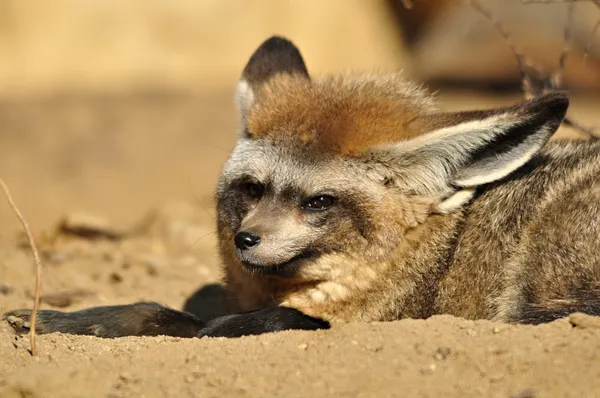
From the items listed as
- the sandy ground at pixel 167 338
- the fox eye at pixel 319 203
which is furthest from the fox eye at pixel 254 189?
the sandy ground at pixel 167 338

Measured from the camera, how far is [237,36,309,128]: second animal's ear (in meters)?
7.05

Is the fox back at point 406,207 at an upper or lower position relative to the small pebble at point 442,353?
upper

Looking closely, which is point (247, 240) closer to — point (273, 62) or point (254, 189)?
point (254, 189)

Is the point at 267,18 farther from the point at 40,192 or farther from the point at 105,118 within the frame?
the point at 40,192

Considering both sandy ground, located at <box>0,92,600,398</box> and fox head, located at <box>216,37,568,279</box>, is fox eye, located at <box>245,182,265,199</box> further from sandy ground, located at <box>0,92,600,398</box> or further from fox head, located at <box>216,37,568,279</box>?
sandy ground, located at <box>0,92,600,398</box>

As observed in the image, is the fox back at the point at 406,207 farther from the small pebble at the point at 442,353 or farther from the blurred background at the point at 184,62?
the blurred background at the point at 184,62

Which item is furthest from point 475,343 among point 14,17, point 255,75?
point 14,17

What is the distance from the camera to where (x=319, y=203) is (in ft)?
19.2

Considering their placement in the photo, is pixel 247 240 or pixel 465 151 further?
pixel 465 151

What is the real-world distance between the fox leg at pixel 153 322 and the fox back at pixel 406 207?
0.25 metres

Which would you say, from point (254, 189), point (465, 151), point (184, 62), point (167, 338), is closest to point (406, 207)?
point (465, 151)

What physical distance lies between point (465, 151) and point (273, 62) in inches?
78.3

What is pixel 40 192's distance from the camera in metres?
13.1

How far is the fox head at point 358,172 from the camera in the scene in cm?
572
